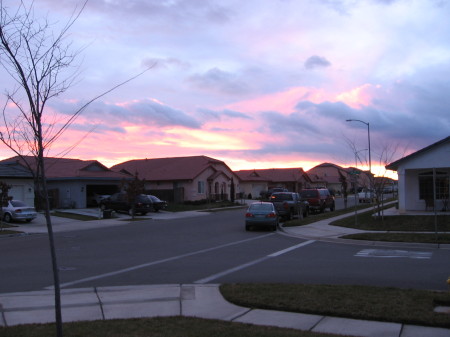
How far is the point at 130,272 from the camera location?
11.1m

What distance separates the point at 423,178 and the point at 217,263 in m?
19.3

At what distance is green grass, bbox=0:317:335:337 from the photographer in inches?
227

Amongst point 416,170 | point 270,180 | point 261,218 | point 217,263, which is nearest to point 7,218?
point 261,218

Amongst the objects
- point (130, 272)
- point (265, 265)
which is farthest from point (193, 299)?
point (265, 265)

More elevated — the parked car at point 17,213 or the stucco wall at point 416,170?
the stucco wall at point 416,170

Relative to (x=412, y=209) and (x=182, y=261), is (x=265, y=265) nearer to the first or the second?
(x=182, y=261)

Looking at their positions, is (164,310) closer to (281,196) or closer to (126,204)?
(281,196)

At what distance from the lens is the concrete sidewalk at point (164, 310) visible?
6.19 m

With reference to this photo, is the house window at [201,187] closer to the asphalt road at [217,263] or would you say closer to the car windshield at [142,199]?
the car windshield at [142,199]

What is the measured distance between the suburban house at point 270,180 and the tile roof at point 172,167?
672 inches

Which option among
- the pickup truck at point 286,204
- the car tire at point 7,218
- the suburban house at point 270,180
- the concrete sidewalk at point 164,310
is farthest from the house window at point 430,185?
the suburban house at point 270,180

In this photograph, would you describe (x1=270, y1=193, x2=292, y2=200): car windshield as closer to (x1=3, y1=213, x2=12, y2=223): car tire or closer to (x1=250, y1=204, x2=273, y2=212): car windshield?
(x1=250, y1=204, x2=273, y2=212): car windshield

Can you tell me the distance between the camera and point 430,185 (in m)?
27.4

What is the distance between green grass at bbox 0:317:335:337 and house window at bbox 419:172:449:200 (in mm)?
24056
